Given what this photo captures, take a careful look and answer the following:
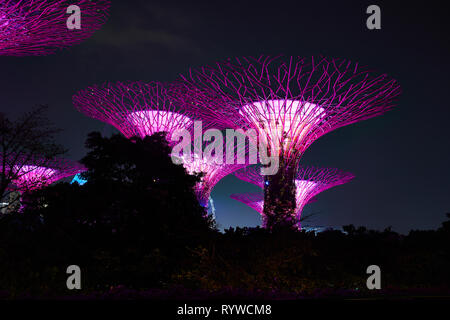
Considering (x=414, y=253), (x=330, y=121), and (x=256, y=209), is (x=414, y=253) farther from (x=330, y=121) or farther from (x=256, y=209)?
(x=256, y=209)

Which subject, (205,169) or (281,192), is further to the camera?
(205,169)

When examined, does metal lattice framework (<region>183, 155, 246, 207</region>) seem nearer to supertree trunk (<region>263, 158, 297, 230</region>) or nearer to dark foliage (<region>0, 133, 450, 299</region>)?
supertree trunk (<region>263, 158, 297, 230</region>)

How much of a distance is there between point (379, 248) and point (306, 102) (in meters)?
7.96

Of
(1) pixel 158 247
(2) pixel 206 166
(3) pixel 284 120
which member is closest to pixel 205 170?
(2) pixel 206 166

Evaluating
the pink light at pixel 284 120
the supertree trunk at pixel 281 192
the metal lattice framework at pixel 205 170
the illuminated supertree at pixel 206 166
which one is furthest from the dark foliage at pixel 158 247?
the metal lattice framework at pixel 205 170

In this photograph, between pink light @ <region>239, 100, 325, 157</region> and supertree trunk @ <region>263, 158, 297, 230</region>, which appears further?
pink light @ <region>239, 100, 325, 157</region>

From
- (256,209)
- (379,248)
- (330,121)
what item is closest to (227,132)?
(330,121)

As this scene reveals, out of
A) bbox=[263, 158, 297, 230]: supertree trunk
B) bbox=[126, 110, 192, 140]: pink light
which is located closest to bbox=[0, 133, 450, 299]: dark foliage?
bbox=[263, 158, 297, 230]: supertree trunk

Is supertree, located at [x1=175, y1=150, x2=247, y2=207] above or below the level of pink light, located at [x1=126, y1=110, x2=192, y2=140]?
below

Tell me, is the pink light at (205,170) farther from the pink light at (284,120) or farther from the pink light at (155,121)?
the pink light at (284,120)

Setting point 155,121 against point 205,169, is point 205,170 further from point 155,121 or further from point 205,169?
point 155,121

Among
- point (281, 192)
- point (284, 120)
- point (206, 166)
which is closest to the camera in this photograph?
point (281, 192)

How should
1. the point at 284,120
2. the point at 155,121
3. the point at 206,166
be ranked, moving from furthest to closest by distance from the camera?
the point at 206,166 < the point at 155,121 < the point at 284,120

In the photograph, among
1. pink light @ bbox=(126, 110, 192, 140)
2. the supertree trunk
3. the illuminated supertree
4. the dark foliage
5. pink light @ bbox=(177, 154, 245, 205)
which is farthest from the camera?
pink light @ bbox=(177, 154, 245, 205)
